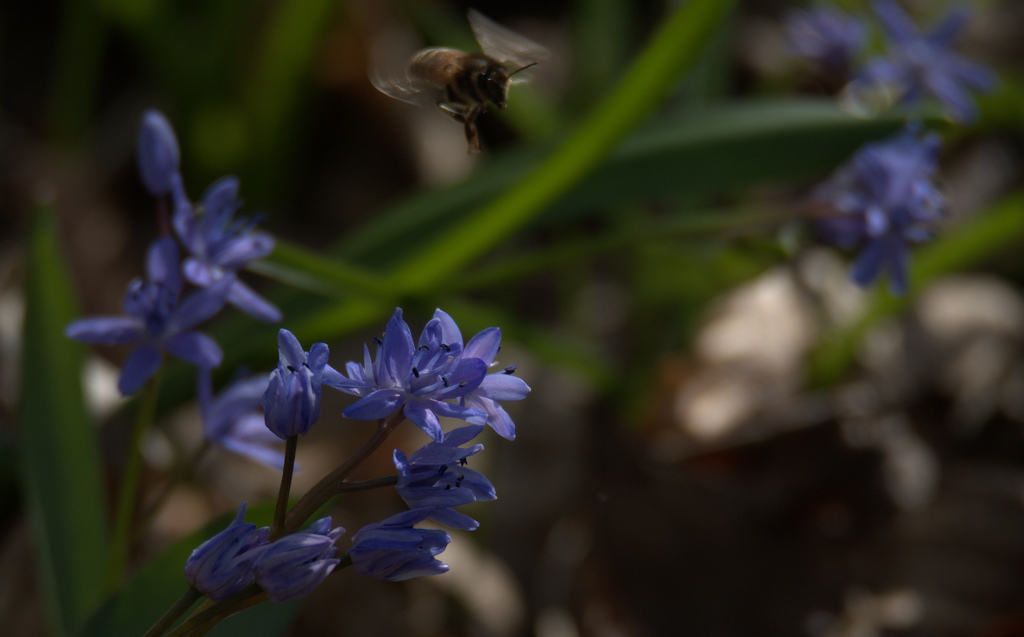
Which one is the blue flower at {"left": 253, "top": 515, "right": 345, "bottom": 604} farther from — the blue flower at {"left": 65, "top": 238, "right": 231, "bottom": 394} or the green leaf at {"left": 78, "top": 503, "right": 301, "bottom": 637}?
the blue flower at {"left": 65, "top": 238, "right": 231, "bottom": 394}

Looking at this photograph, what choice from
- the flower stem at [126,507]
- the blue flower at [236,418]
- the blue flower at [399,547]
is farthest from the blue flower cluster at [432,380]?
the flower stem at [126,507]

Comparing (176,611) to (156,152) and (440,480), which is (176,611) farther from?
(156,152)

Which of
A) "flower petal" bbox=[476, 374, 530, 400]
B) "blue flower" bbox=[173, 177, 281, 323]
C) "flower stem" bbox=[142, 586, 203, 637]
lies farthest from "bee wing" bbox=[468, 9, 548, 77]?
"flower stem" bbox=[142, 586, 203, 637]

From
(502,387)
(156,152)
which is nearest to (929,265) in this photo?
(502,387)

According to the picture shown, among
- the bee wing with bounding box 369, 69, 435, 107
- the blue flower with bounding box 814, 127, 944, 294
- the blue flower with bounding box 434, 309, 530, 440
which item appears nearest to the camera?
the blue flower with bounding box 434, 309, 530, 440

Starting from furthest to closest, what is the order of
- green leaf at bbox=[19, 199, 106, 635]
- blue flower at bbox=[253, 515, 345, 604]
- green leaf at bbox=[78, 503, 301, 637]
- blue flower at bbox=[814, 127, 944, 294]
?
1. blue flower at bbox=[814, 127, 944, 294]
2. green leaf at bbox=[19, 199, 106, 635]
3. green leaf at bbox=[78, 503, 301, 637]
4. blue flower at bbox=[253, 515, 345, 604]

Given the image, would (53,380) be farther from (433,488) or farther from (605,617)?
(605,617)

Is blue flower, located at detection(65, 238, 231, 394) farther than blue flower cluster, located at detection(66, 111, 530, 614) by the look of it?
Yes
